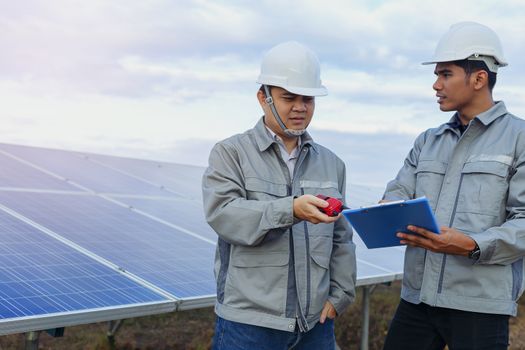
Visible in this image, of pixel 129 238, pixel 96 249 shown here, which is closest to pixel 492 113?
pixel 96 249

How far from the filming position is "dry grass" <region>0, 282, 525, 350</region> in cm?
741

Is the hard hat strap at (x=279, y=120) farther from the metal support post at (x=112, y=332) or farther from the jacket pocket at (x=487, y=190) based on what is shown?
the metal support post at (x=112, y=332)

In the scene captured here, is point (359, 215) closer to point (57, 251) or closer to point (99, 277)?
point (99, 277)

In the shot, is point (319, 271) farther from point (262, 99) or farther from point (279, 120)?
point (262, 99)

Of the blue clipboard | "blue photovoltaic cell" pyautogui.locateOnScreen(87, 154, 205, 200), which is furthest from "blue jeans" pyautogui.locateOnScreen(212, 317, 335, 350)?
"blue photovoltaic cell" pyautogui.locateOnScreen(87, 154, 205, 200)

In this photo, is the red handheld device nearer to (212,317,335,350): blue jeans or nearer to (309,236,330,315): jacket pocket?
(309,236,330,315): jacket pocket

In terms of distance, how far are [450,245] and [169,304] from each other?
1848mm

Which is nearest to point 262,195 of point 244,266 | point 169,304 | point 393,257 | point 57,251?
point 244,266

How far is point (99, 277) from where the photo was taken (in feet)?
14.1

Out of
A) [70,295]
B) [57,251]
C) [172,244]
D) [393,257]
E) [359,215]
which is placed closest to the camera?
[359,215]

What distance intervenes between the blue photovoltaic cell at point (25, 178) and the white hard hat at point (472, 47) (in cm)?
452

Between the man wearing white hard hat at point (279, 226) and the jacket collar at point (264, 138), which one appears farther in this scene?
the jacket collar at point (264, 138)

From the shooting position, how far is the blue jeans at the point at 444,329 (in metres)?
3.17

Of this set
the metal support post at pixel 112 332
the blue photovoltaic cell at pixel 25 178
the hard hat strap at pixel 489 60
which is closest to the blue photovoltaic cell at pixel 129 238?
the blue photovoltaic cell at pixel 25 178
